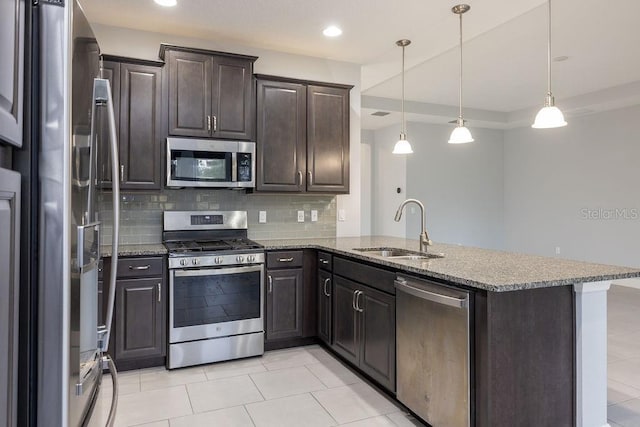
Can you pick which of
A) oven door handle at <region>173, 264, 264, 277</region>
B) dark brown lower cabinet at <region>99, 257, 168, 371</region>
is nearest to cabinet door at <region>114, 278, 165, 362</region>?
dark brown lower cabinet at <region>99, 257, 168, 371</region>

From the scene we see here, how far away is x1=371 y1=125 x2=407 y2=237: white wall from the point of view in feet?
24.5

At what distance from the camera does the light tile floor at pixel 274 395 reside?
243 cm

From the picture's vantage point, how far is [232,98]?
3588 millimetres

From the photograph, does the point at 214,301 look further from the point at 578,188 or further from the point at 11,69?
the point at 578,188

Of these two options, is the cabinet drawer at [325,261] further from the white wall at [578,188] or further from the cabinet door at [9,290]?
the white wall at [578,188]

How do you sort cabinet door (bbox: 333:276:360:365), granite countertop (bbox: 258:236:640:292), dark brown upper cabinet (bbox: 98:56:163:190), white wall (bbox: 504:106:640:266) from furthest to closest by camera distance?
white wall (bbox: 504:106:640:266)
dark brown upper cabinet (bbox: 98:56:163:190)
cabinet door (bbox: 333:276:360:365)
granite countertop (bbox: 258:236:640:292)

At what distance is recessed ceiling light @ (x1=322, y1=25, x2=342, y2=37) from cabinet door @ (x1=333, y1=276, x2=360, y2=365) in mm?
2074

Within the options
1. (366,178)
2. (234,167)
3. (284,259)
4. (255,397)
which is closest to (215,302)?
(284,259)

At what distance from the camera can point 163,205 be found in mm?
3695

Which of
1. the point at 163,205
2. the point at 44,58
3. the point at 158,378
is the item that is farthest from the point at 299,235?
the point at 44,58

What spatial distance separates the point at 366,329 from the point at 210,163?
1.87 metres

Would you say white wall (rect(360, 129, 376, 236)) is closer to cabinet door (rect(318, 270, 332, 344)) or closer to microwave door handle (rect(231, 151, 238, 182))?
cabinet door (rect(318, 270, 332, 344))

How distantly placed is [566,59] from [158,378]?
5156mm

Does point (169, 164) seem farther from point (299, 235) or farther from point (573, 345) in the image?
point (573, 345)
